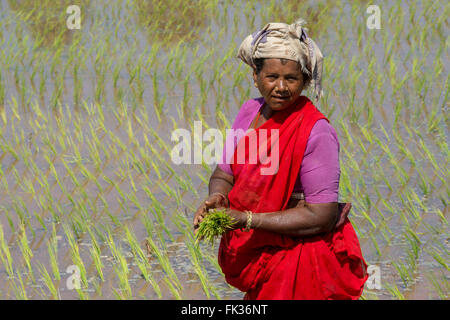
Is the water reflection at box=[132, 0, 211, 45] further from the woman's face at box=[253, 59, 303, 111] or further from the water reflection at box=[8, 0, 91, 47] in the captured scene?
the woman's face at box=[253, 59, 303, 111]

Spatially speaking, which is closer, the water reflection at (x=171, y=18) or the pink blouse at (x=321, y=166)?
the pink blouse at (x=321, y=166)

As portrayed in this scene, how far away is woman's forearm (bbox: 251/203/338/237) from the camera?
213 centimetres

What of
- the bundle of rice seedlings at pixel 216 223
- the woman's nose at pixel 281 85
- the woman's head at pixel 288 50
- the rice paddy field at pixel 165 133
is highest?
the woman's head at pixel 288 50

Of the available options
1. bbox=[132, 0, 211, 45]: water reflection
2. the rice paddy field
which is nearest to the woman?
the rice paddy field

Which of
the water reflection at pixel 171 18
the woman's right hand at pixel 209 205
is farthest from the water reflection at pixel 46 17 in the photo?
the woman's right hand at pixel 209 205

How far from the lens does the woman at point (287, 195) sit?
2.12m

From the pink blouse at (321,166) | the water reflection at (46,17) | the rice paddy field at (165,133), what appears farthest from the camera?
the water reflection at (46,17)

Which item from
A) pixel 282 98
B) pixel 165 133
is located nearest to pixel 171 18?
pixel 165 133

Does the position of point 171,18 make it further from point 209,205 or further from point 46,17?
point 209,205

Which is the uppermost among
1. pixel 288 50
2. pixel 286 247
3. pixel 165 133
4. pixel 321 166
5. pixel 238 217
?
pixel 288 50

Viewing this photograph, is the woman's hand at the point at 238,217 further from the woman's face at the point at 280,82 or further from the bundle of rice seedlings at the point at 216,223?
the woman's face at the point at 280,82

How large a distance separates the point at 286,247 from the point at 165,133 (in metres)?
3.00

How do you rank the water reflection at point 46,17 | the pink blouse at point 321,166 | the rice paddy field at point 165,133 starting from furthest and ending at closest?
the water reflection at point 46,17
the rice paddy field at point 165,133
the pink blouse at point 321,166

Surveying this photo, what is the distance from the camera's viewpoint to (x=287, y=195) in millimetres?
2184
